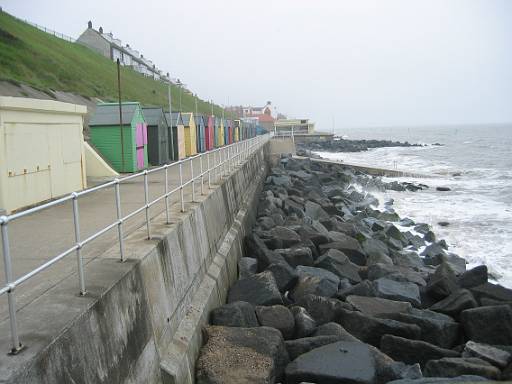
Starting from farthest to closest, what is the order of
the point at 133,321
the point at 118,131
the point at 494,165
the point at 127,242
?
the point at 494,165
the point at 118,131
the point at 127,242
the point at 133,321

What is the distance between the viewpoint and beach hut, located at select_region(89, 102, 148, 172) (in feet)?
47.6

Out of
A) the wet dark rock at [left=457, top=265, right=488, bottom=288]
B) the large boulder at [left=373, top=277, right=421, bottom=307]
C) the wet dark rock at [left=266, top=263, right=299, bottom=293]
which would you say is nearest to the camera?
the large boulder at [left=373, top=277, right=421, bottom=307]

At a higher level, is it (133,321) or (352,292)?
(133,321)

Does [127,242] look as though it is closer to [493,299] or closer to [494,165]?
[493,299]

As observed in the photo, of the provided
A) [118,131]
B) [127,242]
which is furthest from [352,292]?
[118,131]

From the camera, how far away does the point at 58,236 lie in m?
6.05

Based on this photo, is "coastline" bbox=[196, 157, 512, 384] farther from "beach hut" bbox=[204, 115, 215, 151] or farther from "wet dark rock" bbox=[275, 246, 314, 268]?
"beach hut" bbox=[204, 115, 215, 151]

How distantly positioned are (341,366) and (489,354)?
2009 mm

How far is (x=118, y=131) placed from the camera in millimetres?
14484

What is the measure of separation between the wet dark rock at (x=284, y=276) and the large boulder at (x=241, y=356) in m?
2.43

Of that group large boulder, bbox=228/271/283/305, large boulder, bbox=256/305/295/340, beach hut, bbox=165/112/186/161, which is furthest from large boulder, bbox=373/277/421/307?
beach hut, bbox=165/112/186/161

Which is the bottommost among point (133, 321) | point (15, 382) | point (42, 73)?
point (133, 321)

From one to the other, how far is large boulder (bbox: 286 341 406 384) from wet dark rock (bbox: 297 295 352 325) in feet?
4.39

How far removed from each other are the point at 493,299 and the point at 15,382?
25.0 ft
